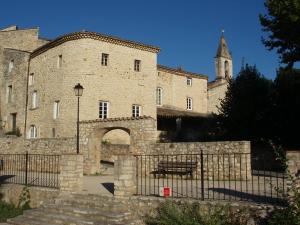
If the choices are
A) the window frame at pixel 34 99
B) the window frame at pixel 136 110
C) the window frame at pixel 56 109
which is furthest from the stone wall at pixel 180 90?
the window frame at pixel 34 99

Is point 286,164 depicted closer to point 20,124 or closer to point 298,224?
point 298,224

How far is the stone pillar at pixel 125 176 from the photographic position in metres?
11.7

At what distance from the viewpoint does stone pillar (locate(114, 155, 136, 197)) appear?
38.4 feet

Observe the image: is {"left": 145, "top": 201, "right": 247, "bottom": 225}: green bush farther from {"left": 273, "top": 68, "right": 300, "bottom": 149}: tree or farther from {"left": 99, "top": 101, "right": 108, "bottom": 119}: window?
{"left": 99, "top": 101, "right": 108, "bottom": 119}: window

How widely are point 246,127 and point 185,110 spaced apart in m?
14.2

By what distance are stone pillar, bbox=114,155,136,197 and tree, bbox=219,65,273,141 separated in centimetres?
1532

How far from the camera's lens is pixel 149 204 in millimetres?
10984

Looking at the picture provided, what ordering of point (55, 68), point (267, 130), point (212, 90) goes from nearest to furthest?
point (267, 130)
point (55, 68)
point (212, 90)

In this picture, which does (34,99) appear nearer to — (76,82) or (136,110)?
(76,82)

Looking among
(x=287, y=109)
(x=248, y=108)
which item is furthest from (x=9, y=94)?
(x=287, y=109)

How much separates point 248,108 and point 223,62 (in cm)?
3348

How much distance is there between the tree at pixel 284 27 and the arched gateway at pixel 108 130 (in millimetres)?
7390

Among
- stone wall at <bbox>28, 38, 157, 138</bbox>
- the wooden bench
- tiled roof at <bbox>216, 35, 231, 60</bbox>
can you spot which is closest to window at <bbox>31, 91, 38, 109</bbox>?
stone wall at <bbox>28, 38, 157, 138</bbox>

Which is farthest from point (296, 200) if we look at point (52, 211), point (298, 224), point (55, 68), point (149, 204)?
point (55, 68)
